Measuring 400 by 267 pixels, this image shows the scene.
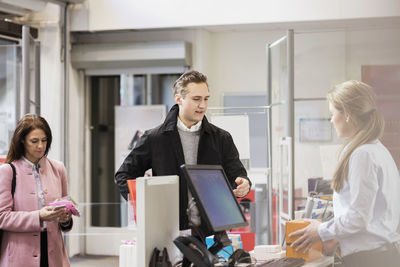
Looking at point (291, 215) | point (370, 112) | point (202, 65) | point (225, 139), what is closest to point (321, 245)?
point (370, 112)

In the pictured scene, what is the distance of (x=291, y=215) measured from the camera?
5.82m

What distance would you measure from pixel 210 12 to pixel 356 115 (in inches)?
203

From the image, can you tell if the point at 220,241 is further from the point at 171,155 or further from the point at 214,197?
the point at 171,155

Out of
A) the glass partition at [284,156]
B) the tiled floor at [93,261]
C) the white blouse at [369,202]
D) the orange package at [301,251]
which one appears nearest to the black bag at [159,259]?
the orange package at [301,251]

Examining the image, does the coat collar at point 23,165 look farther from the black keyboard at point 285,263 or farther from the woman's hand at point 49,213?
the black keyboard at point 285,263

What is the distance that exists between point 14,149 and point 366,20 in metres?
Answer: 4.86

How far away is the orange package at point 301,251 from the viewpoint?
257 cm

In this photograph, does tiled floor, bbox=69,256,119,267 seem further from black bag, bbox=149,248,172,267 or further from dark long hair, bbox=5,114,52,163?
black bag, bbox=149,248,172,267

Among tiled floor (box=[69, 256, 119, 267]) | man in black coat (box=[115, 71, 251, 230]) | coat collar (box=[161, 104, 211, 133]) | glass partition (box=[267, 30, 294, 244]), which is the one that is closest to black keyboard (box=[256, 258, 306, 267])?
man in black coat (box=[115, 71, 251, 230])

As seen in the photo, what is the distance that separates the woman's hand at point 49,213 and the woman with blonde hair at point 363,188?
4.81 ft

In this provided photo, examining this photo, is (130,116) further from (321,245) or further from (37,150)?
(321,245)

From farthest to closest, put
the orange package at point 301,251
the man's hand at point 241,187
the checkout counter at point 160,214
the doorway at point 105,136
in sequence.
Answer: the doorway at point 105,136 → the man's hand at point 241,187 → the orange package at point 301,251 → the checkout counter at point 160,214

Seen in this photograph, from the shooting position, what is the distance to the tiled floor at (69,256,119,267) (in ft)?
23.0

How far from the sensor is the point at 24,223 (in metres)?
3.19
